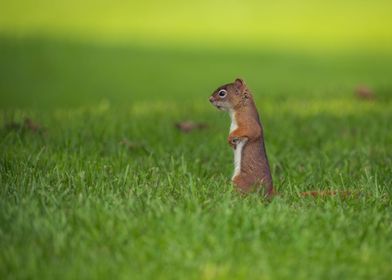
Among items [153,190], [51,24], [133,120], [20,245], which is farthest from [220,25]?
[20,245]

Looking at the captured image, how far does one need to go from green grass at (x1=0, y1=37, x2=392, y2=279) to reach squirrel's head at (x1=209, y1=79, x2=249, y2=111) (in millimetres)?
539

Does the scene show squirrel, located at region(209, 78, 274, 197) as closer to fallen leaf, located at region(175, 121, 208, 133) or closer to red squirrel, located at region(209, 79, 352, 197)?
red squirrel, located at region(209, 79, 352, 197)

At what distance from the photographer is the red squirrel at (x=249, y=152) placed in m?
5.18

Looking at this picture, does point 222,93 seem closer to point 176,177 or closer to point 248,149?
point 248,149

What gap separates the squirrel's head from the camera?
5.47m

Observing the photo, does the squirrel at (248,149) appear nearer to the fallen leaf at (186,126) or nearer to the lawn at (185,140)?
the lawn at (185,140)

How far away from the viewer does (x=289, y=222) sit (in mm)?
4297

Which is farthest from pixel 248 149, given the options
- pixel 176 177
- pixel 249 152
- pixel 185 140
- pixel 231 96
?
pixel 185 140

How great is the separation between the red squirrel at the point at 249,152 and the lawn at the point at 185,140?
0.15 meters

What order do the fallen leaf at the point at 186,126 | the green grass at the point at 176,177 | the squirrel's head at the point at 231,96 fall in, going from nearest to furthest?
1. the green grass at the point at 176,177
2. the squirrel's head at the point at 231,96
3. the fallen leaf at the point at 186,126

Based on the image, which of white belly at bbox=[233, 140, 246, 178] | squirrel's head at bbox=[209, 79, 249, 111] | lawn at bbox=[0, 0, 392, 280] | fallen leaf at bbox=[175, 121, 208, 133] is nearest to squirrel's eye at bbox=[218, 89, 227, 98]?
squirrel's head at bbox=[209, 79, 249, 111]

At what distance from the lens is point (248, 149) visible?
5250 mm

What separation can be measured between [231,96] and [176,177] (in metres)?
0.67

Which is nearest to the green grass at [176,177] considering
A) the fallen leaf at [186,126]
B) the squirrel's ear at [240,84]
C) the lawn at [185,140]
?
the lawn at [185,140]
